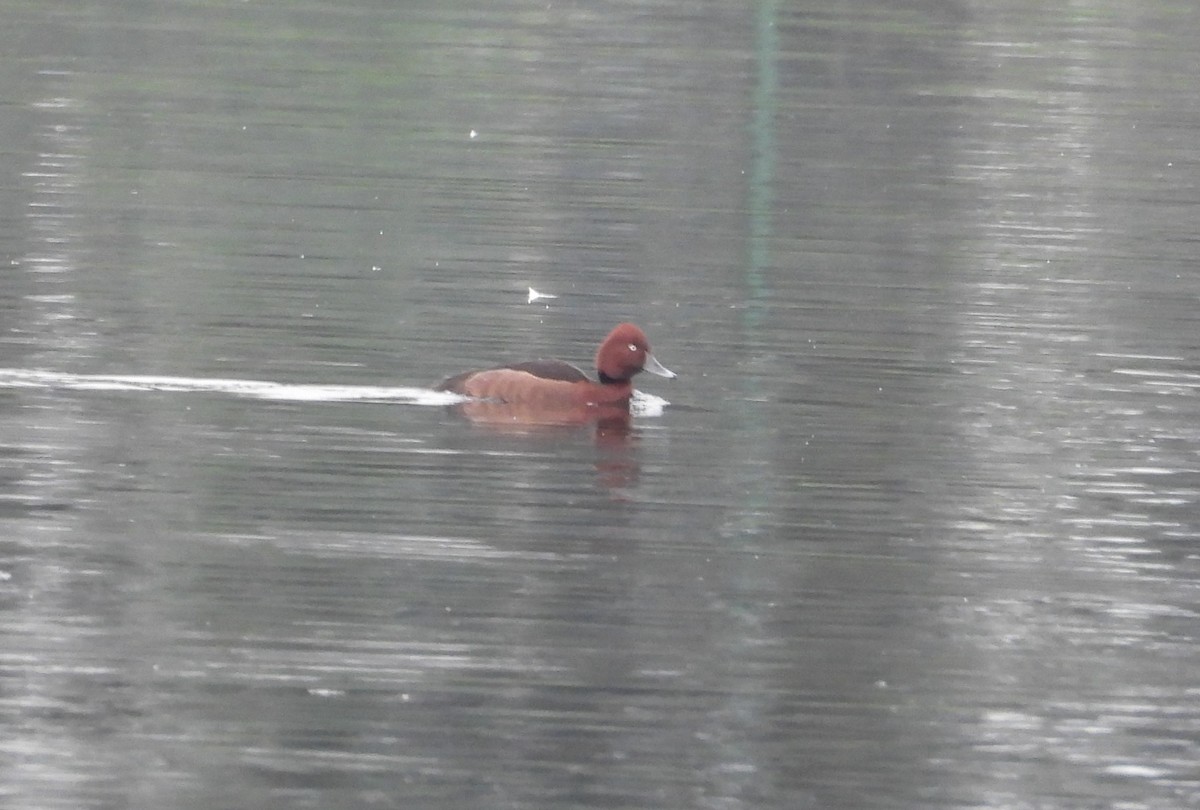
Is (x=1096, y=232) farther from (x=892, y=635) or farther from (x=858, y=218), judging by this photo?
(x=892, y=635)

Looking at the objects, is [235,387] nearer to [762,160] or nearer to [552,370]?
[552,370]

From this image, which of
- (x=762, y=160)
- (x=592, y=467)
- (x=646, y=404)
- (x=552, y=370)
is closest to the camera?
(x=592, y=467)

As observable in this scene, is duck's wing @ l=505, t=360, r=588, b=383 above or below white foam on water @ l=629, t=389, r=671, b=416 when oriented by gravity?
above

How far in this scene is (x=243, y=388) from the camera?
12875 millimetres

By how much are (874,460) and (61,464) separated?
11.7ft

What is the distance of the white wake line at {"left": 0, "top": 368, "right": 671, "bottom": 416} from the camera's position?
42.0 ft

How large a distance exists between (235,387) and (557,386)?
1.58m

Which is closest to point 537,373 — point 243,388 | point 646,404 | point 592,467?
point 646,404

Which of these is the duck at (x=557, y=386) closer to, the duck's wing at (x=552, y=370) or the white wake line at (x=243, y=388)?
the duck's wing at (x=552, y=370)

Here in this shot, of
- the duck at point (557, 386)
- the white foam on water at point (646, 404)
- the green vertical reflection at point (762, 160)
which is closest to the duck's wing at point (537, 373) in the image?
the duck at point (557, 386)

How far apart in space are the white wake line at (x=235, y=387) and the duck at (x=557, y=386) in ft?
0.49

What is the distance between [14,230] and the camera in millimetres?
17484

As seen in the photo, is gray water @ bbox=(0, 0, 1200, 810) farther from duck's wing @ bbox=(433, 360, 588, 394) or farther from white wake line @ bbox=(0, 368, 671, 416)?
duck's wing @ bbox=(433, 360, 588, 394)

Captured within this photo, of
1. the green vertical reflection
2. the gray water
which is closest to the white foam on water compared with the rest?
the gray water
